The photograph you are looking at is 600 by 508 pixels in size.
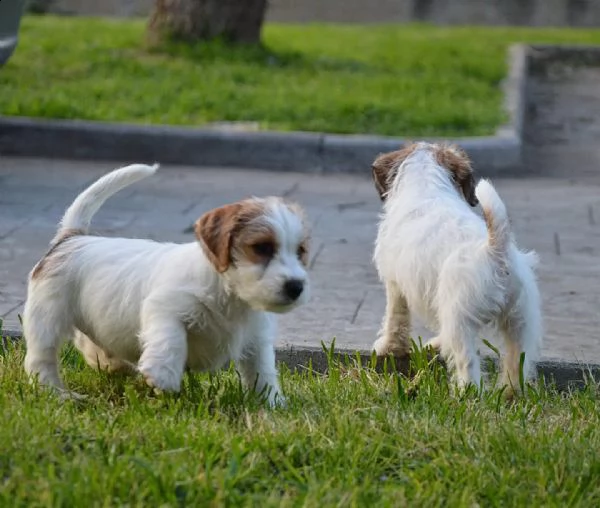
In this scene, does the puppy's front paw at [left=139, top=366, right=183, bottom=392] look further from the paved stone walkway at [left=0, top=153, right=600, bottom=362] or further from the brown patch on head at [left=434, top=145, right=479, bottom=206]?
the brown patch on head at [left=434, top=145, right=479, bottom=206]

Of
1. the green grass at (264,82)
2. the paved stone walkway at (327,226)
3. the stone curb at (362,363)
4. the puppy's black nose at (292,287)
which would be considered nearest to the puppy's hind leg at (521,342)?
the stone curb at (362,363)

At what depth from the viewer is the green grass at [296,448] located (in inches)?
136

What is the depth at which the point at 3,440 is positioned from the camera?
3.70m

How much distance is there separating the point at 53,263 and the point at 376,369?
1.57 metres

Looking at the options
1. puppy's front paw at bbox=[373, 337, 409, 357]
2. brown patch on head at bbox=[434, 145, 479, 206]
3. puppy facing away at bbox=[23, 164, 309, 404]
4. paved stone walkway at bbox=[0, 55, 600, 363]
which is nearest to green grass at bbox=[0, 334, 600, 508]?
puppy facing away at bbox=[23, 164, 309, 404]

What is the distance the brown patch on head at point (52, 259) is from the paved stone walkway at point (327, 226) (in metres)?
0.85

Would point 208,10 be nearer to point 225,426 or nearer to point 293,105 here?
point 293,105

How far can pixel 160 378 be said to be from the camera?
422cm

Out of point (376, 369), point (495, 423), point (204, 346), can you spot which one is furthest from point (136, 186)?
point (495, 423)

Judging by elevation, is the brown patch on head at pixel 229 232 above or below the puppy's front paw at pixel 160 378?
above

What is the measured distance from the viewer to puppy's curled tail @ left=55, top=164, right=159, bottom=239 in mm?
4871

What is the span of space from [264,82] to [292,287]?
921 centimetres

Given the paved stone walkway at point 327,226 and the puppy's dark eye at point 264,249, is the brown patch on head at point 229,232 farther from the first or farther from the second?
the paved stone walkway at point 327,226

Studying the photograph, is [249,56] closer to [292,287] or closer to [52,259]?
[52,259]
